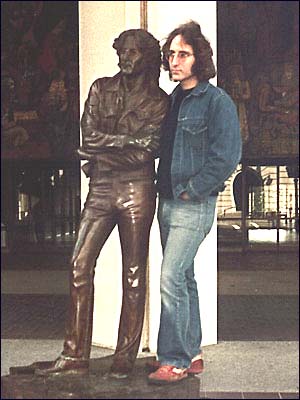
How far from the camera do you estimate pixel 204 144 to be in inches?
170

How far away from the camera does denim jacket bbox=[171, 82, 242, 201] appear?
426cm

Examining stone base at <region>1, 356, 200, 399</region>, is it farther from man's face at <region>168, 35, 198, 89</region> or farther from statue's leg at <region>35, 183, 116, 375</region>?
man's face at <region>168, 35, 198, 89</region>

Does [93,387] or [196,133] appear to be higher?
[196,133]

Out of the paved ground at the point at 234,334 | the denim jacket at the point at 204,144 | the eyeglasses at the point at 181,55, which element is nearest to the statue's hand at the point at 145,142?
the denim jacket at the point at 204,144

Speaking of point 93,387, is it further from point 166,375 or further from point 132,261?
point 132,261

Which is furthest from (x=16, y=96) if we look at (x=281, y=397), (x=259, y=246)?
(x=259, y=246)

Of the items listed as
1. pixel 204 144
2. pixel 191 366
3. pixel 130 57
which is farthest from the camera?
pixel 191 366

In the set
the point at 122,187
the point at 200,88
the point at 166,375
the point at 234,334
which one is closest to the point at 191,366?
the point at 166,375

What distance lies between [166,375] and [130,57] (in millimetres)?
1527

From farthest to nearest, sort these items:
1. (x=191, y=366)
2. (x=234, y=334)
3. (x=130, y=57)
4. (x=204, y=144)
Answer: (x=234, y=334), (x=191, y=366), (x=130, y=57), (x=204, y=144)

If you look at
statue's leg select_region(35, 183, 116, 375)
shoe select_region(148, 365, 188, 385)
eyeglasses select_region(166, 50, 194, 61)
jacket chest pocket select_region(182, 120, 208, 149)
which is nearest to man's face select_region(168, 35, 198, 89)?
eyeglasses select_region(166, 50, 194, 61)

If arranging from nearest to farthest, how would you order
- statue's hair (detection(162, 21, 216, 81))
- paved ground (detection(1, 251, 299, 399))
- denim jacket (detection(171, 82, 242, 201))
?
1. denim jacket (detection(171, 82, 242, 201))
2. statue's hair (detection(162, 21, 216, 81))
3. paved ground (detection(1, 251, 299, 399))

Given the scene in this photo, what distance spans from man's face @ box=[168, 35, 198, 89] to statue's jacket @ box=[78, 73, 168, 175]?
155 millimetres

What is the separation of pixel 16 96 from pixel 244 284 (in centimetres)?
321
